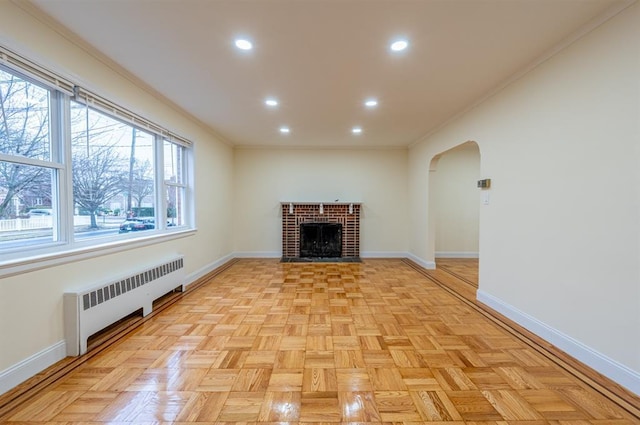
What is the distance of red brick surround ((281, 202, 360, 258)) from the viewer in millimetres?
5734

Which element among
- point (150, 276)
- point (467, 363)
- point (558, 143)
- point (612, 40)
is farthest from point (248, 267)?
point (612, 40)

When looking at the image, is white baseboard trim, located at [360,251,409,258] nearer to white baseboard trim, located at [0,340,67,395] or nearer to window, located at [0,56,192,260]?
window, located at [0,56,192,260]

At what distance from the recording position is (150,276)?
2863 mm

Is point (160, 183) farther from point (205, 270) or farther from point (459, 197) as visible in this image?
point (459, 197)

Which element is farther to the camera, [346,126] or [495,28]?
[346,126]

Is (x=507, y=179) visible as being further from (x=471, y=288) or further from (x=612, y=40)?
(x=471, y=288)

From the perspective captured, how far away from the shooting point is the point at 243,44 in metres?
2.11

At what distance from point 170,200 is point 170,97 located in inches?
51.3

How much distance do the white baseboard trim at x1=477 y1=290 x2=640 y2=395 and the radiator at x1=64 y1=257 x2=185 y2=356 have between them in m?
3.60

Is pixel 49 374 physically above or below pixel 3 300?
below

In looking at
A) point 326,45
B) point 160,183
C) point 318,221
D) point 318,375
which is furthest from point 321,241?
point 326,45

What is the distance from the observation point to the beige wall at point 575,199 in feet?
5.55

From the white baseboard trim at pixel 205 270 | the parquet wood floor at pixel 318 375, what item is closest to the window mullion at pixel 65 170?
the parquet wood floor at pixel 318 375

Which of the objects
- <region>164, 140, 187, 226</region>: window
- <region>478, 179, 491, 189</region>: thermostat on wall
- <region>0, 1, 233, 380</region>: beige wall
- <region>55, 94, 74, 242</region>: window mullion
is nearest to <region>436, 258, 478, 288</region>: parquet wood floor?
<region>478, 179, 491, 189</region>: thermostat on wall
